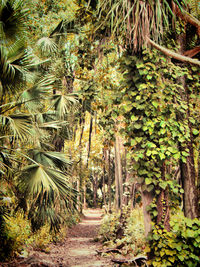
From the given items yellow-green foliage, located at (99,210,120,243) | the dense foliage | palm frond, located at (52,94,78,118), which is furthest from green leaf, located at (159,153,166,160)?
yellow-green foliage, located at (99,210,120,243)

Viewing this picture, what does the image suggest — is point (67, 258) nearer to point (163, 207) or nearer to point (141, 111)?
point (163, 207)

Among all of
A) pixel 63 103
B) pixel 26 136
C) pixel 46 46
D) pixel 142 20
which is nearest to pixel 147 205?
pixel 26 136

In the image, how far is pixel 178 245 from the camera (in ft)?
12.1

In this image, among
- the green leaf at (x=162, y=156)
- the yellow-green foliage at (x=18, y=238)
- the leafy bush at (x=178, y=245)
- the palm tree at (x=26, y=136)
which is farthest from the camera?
the yellow-green foliage at (x=18, y=238)

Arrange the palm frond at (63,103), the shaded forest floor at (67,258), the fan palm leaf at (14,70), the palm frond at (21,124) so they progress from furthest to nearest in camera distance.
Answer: the palm frond at (63,103), the shaded forest floor at (67,258), the fan palm leaf at (14,70), the palm frond at (21,124)

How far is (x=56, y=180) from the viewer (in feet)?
15.7

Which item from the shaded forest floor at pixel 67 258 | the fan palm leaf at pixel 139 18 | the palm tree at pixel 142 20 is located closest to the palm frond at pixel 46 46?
the palm tree at pixel 142 20

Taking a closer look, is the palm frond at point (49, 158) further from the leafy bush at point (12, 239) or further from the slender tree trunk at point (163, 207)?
the slender tree trunk at point (163, 207)

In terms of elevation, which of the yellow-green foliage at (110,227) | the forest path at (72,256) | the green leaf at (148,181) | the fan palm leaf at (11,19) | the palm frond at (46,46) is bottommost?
the forest path at (72,256)

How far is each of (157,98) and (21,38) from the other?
341 cm

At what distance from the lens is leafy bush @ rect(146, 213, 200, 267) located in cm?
359

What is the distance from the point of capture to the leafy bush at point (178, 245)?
3592 mm

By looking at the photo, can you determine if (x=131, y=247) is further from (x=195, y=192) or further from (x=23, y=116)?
(x=23, y=116)

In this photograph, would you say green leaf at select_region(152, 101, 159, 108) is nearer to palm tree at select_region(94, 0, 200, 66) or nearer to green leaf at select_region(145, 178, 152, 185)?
palm tree at select_region(94, 0, 200, 66)
